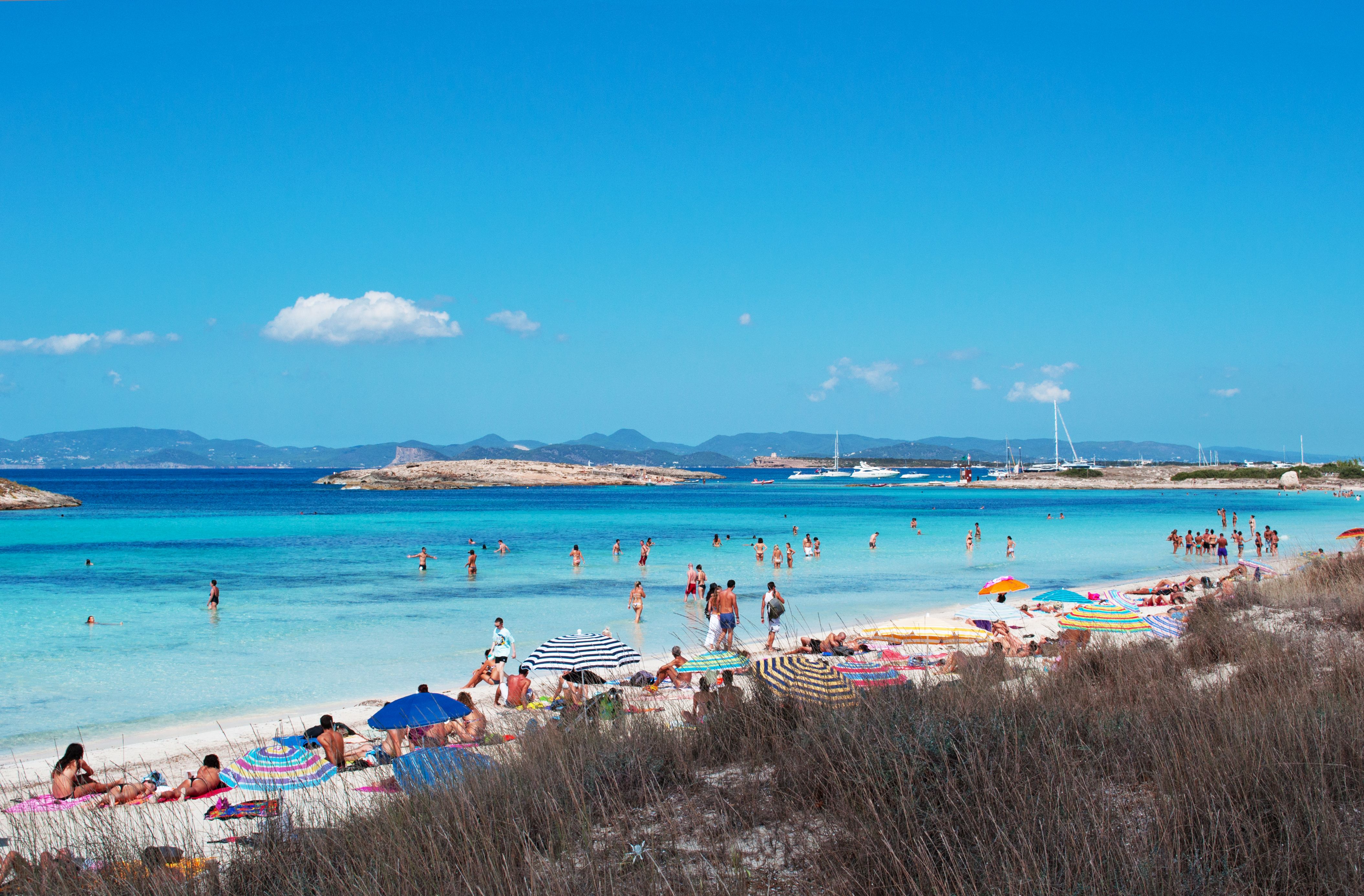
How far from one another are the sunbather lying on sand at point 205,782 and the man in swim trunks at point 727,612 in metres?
9.30

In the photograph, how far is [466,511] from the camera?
66.4 metres

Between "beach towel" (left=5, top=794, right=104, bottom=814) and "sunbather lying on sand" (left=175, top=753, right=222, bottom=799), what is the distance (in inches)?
31.6

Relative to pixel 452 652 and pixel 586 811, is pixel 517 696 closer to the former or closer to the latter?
pixel 452 652

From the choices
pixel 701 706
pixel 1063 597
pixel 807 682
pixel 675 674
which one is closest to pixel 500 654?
pixel 675 674

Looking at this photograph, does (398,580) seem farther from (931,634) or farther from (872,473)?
(872,473)

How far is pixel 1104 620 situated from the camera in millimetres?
14164

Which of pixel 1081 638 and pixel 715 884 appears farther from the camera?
pixel 1081 638

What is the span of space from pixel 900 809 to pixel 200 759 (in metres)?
9.38

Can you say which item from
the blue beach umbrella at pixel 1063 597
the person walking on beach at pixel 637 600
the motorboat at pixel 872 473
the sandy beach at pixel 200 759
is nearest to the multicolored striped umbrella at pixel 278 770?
the sandy beach at pixel 200 759

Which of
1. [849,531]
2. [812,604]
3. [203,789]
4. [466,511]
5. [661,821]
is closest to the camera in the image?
[661,821]

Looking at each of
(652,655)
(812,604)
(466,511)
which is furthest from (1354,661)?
(466,511)

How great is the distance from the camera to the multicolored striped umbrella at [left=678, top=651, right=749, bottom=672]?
38.4 ft

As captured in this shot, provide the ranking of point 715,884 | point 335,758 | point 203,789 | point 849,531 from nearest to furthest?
1. point 715,884
2. point 203,789
3. point 335,758
4. point 849,531

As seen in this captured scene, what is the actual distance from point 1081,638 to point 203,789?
9.53 metres
